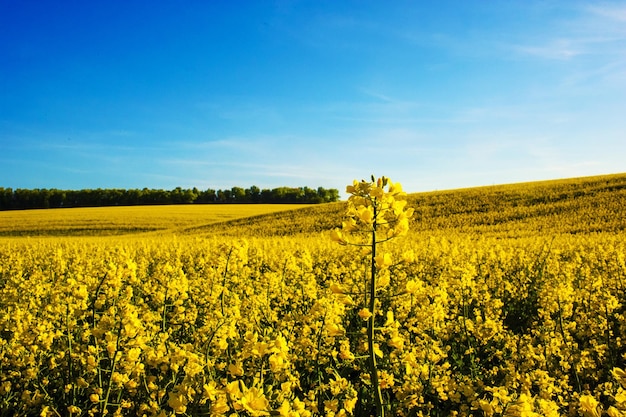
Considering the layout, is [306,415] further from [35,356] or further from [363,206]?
[35,356]

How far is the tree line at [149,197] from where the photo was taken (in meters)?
67.4

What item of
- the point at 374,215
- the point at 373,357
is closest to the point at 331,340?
the point at 373,357

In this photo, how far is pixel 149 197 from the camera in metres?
69.8

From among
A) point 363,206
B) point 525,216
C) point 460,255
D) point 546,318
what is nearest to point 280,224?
point 525,216

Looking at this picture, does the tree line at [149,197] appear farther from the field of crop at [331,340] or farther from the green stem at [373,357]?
the green stem at [373,357]

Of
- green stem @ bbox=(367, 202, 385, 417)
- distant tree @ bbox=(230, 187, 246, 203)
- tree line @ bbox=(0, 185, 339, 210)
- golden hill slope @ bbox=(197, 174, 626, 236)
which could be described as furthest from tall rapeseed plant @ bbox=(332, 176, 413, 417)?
distant tree @ bbox=(230, 187, 246, 203)

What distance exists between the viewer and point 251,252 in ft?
33.2

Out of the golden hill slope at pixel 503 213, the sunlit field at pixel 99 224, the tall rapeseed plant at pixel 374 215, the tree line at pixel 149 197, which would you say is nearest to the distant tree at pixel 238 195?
the tree line at pixel 149 197

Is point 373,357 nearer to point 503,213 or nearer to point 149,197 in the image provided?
point 503,213

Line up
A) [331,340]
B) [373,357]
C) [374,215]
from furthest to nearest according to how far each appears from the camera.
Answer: [331,340] → [374,215] → [373,357]

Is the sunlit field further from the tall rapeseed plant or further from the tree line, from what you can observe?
the tall rapeseed plant

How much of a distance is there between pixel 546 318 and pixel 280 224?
2435cm

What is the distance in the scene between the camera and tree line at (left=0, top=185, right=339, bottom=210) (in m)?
67.4

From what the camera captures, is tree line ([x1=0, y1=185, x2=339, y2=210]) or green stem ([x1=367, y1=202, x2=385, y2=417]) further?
tree line ([x1=0, y1=185, x2=339, y2=210])
